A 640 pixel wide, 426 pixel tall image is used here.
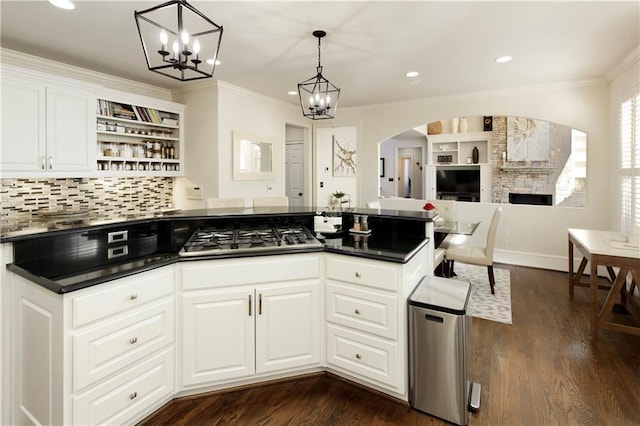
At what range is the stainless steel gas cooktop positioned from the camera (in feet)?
7.09

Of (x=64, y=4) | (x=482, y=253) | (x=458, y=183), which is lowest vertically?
(x=482, y=253)

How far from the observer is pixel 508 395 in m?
2.20

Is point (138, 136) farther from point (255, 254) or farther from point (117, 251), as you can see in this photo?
point (255, 254)

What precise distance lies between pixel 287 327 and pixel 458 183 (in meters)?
8.10

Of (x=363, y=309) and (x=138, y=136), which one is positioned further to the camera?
(x=138, y=136)

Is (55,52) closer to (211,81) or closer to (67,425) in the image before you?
(211,81)

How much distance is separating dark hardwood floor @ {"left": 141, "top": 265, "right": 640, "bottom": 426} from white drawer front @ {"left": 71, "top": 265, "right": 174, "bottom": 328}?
711mm

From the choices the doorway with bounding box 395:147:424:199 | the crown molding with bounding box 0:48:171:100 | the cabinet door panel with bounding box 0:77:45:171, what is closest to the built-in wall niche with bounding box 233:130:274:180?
the crown molding with bounding box 0:48:171:100

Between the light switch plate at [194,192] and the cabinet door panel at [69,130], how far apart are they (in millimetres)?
1343

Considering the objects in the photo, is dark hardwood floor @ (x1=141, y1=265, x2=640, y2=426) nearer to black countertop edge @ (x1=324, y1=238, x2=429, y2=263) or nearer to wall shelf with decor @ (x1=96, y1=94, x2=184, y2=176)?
black countertop edge @ (x1=324, y1=238, x2=429, y2=263)

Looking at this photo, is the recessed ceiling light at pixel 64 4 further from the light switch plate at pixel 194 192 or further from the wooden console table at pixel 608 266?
the wooden console table at pixel 608 266

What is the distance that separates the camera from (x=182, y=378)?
206 cm

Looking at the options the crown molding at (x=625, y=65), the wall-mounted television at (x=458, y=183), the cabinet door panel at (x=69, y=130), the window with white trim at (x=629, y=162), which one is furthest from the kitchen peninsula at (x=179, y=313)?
the wall-mounted television at (x=458, y=183)

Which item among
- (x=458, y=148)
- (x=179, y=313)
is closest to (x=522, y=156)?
(x=458, y=148)
